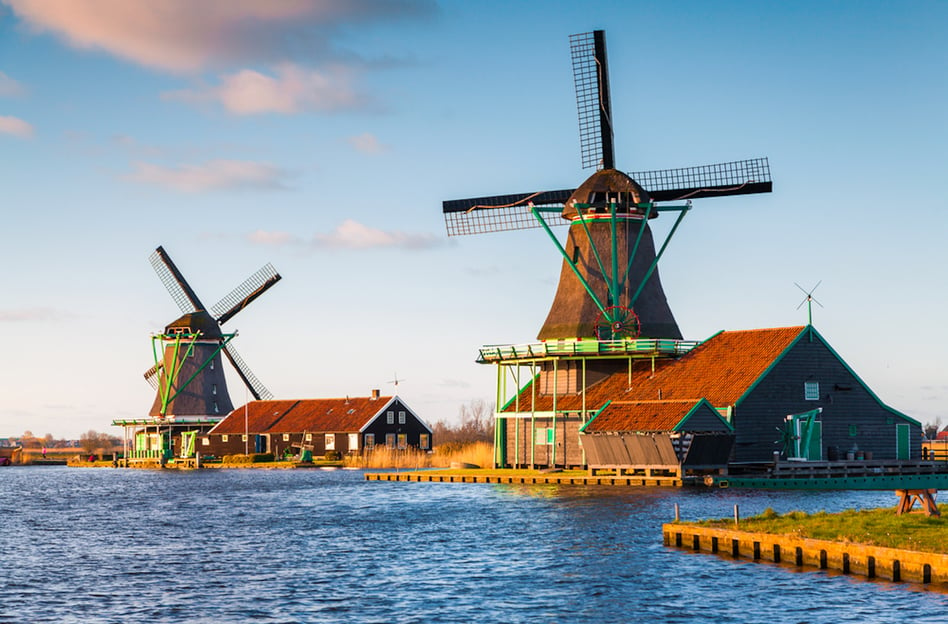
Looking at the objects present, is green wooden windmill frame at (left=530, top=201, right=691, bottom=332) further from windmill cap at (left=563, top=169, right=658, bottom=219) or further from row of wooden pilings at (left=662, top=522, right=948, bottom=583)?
row of wooden pilings at (left=662, top=522, right=948, bottom=583)

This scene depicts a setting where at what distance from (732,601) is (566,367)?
1554 inches

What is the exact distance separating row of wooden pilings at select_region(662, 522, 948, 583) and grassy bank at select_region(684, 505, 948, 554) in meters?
0.40

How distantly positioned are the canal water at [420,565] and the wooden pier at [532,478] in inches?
58.8

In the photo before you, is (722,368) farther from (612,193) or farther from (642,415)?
(612,193)

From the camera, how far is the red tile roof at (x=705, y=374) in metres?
57.9

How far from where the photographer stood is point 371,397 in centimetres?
9875

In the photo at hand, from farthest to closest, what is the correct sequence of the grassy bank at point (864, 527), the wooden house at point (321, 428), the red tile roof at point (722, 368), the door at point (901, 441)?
the wooden house at point (321, 428) → the door at point (901, 441) → the red tile roof at point (722, 368) → the grassy bank at point (864, 527)

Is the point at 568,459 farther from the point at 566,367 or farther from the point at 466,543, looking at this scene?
the point at 466,543

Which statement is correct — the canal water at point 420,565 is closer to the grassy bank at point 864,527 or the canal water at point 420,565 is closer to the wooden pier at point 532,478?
the grassy bank at point 864,527

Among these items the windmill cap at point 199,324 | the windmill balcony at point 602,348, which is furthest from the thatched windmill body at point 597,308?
the windmill cap at point 199,324

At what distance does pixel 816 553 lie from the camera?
2872 cm

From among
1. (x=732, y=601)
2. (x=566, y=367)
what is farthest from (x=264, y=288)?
(x=732, y=601)

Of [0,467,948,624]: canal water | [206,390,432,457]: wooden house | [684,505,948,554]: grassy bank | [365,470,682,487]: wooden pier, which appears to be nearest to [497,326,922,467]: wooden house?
[365,470,682,487]: wooden pier

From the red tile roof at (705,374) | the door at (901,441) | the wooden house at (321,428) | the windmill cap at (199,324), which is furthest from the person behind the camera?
the windmill cap at (199,324)
